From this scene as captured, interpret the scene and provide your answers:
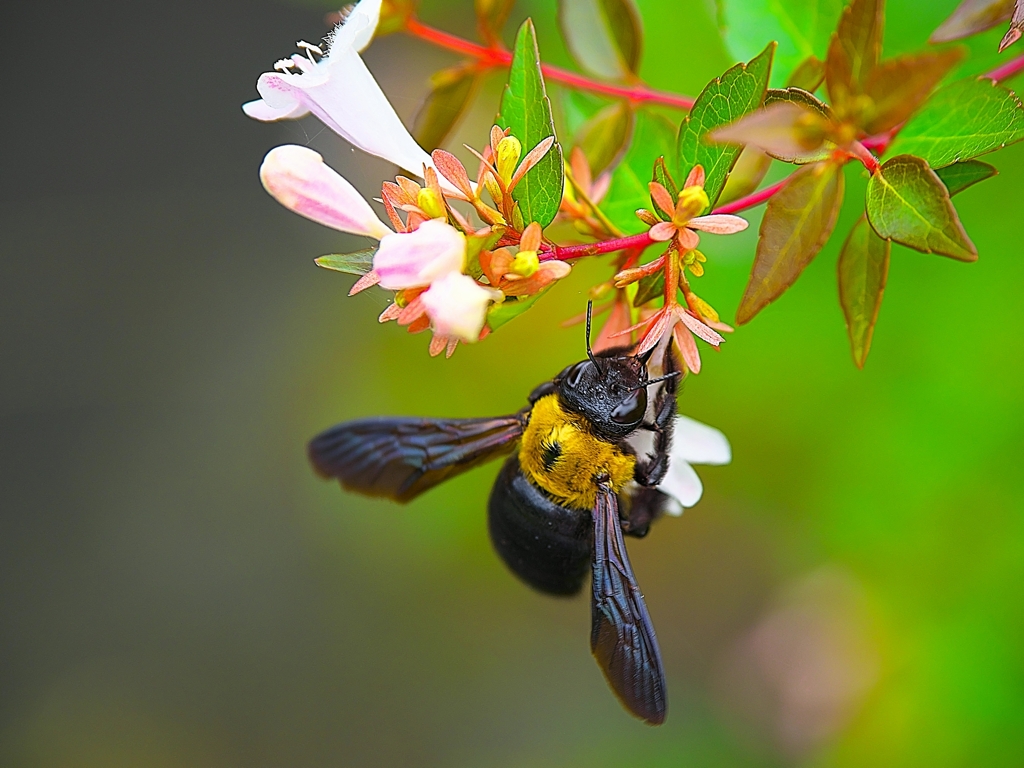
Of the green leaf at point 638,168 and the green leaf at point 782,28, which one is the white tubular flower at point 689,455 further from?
the green leaf at point 782,28

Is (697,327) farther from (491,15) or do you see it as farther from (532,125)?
(491,15)

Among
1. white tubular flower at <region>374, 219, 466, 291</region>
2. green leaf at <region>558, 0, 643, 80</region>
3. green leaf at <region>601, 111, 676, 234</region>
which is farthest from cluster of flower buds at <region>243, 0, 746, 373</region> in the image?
green leaf at <region>558, 0, 643, 80</region>

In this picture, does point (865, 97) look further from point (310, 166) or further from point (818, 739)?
point (818, 739)

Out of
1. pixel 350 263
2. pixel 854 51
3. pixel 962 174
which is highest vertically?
pixel 854 51

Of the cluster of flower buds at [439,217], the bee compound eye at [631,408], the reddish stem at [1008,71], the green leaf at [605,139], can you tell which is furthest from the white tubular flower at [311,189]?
the reddish stem at [1008,71]

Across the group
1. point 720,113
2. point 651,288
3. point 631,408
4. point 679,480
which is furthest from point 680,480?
point 720,113

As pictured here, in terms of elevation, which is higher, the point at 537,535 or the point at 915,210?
the point at 915,210
